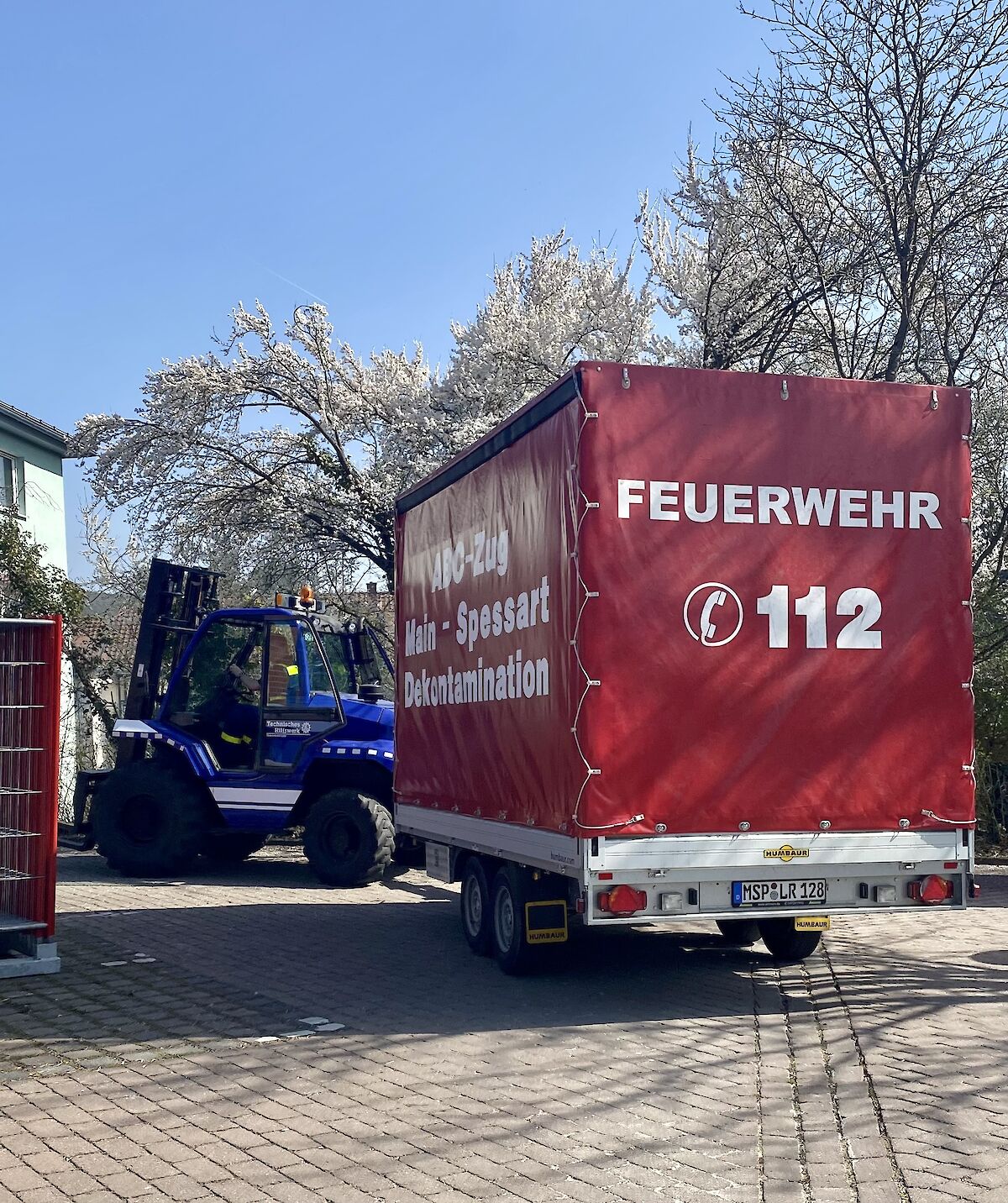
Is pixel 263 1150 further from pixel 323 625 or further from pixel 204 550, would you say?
pixel 204 550

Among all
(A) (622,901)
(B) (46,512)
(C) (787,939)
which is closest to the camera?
(A) (622,901)

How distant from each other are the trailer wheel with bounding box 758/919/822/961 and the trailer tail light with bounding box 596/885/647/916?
2.10 m

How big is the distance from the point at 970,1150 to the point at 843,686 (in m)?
3.06

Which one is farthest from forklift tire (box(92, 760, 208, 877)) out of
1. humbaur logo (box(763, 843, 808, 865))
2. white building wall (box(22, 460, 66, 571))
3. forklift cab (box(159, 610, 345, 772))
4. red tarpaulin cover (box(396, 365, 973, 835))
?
white building wall (box(22, 460, 66, 571))

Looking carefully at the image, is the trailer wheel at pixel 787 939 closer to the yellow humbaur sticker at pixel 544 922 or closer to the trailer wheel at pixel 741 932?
the trailer wheel at pixel 741 932

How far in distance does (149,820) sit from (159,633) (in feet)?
7.20

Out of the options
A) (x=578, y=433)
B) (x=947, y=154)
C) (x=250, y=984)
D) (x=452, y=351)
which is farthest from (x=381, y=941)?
(x=452, y=351)

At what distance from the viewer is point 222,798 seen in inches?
570

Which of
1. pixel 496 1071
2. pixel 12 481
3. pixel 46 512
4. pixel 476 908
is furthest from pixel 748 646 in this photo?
pixel 46 512

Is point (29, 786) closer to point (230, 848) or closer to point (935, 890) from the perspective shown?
point (935, 890)

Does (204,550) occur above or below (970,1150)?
above

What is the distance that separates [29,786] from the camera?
891cm

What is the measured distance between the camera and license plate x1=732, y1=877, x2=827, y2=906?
306 inches

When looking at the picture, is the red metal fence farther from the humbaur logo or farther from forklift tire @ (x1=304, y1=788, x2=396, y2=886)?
forklift tire @ (x1=304, y1=788, x2=396, y2=886)
